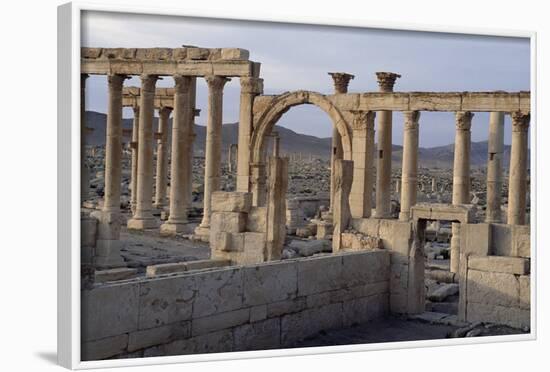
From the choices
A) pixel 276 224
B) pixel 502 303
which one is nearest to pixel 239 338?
pixel 276 224

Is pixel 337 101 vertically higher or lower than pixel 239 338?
higher

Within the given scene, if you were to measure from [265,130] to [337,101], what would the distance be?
264 cm

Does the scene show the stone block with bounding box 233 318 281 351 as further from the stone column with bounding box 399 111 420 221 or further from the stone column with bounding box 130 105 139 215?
the stone column with bounding box 130 105 139 215

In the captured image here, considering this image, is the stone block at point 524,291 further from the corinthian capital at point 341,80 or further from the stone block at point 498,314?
the corinthian capital at point 341,80

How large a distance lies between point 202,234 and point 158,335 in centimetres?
1443

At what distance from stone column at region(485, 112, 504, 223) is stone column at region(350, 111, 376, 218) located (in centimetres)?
408

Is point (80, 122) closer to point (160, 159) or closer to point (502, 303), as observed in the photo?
point (502, 303)

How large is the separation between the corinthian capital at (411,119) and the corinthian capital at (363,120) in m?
1.19

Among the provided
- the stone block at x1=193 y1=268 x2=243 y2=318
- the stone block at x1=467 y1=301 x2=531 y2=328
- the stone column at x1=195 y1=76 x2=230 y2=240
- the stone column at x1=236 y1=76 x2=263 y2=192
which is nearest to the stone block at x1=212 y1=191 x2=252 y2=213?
the stone block at x1=193 y1=268 x2=243 y2=318

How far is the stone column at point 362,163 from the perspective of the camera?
24172 mm

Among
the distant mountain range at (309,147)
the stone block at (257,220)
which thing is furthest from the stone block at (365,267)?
the distant mountain range at (309,147)

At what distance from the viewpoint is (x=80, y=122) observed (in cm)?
953

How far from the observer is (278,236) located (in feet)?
53.5

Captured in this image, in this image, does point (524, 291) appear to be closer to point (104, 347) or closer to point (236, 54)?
point (104, 347)
